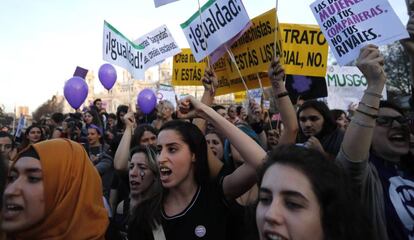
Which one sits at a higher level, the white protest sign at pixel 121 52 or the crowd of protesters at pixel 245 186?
the white protest sign at pixel 121 52

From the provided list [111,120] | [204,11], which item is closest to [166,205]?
[204,11]

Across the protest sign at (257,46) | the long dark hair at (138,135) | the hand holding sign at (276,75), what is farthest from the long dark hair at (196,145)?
the protest sign at (257,46)

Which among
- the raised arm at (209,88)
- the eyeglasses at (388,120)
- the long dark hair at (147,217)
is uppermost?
the raised arm at (209,88)

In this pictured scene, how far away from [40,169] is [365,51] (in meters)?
1.88

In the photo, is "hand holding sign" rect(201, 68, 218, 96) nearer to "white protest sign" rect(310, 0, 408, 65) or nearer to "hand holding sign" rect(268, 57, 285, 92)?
"hand holding sign" rect(268, 57, 285, 92)

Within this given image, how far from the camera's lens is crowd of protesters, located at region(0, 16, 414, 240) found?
1.77 m

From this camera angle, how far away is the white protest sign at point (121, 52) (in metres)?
7.77

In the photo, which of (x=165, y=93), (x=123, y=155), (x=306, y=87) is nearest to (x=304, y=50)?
(x=306, y=87)

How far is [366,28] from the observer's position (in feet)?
13.0

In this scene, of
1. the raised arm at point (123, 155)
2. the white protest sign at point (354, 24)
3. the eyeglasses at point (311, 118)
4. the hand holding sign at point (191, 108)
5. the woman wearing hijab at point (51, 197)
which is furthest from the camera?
the raised arm at point (123, 155)

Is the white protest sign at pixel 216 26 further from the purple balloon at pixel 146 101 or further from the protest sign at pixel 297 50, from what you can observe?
the purple balloon at pixel 146 101

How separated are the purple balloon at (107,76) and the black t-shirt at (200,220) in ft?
30.0

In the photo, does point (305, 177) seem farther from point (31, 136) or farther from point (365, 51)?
point (31, 136)

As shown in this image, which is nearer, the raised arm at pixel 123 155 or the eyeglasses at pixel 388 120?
the eyeglasses at pixel 388 120
